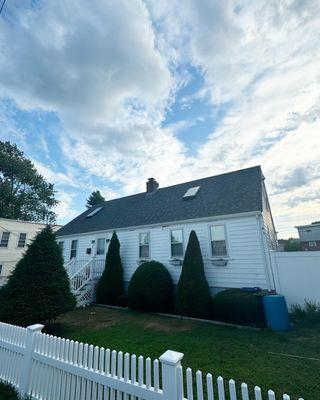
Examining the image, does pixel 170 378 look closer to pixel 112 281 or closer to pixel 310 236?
pixel 112 281

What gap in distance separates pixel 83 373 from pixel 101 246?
11444 mm

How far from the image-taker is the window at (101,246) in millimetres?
14076

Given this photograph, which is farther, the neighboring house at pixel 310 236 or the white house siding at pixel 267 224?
the neighboring house at pixel 310 236

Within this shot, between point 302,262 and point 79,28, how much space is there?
11605 millimetres

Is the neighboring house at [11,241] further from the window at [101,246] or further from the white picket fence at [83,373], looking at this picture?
the white picket fence at [83,373]

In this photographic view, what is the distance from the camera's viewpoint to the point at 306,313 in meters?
7.42

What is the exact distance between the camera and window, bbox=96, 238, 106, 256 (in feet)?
46.2

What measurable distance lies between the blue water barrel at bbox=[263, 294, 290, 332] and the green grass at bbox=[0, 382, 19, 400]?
6.88 meters

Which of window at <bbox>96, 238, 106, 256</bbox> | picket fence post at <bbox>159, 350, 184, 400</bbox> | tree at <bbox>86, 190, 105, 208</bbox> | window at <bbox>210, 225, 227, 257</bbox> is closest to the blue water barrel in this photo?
window at <bbox>210, 225, 227, 257</bbox>

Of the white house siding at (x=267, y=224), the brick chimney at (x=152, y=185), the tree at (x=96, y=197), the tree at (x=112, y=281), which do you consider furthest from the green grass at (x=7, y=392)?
the tree at (x=96, y=197)

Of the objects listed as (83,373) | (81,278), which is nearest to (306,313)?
(83,373)

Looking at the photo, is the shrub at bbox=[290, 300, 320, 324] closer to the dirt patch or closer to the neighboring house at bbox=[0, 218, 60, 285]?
the dirt patch

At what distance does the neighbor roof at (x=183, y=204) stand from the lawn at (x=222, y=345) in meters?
4.72

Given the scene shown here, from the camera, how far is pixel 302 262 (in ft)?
26.0
